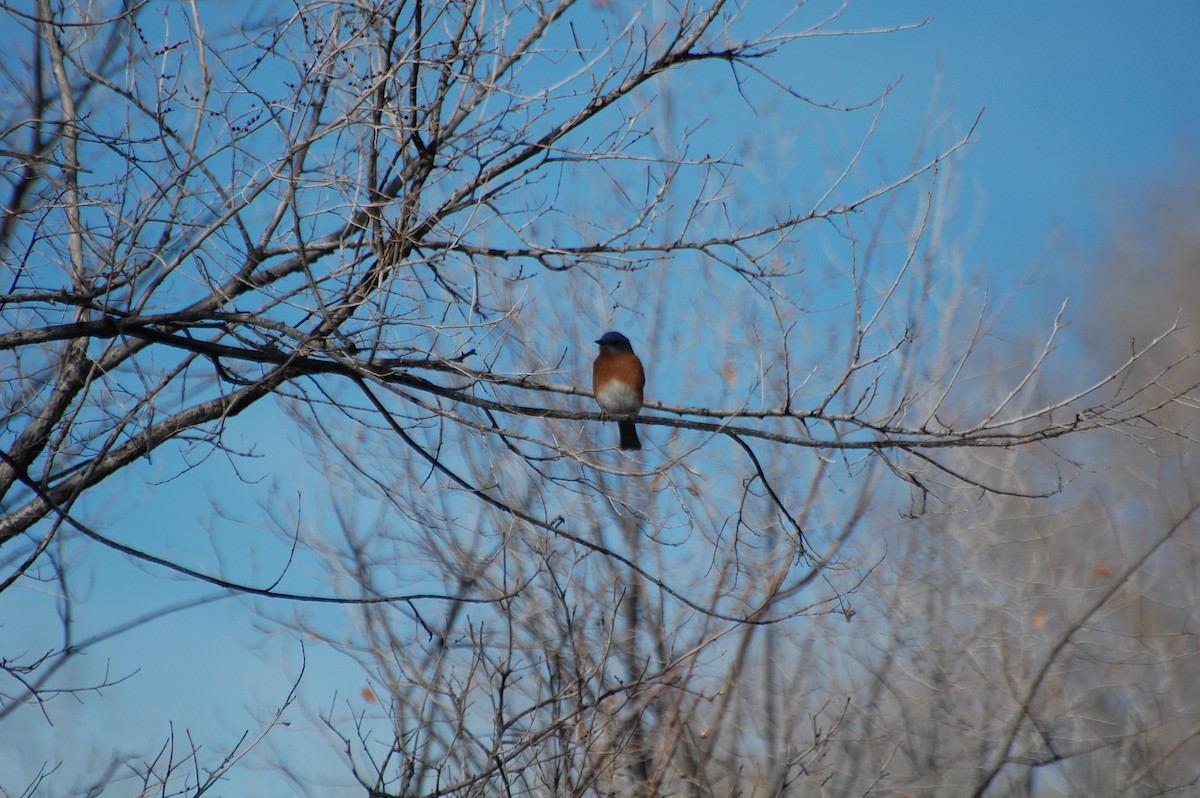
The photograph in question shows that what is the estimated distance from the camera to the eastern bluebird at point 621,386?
555 centimetres

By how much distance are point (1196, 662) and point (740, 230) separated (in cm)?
810

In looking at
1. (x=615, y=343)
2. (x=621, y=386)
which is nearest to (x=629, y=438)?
(x=621, y=386)

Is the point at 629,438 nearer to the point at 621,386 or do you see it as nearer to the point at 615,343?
the point at 621,386

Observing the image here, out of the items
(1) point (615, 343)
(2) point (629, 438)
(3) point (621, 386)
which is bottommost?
(2) point (629, 438)

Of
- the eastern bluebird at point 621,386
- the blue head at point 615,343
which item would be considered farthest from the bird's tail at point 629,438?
the blue head at point 615,343

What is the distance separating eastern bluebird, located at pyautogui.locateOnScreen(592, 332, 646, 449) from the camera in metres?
5.55

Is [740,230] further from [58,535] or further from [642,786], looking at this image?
[642,786]

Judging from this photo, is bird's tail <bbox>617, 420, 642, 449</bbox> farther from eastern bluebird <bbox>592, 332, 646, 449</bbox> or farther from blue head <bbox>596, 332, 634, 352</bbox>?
blue head <bbox>596, 332, 634, 352</bbox>

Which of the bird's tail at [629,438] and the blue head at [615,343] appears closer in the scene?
the bird's tail at [629,438]

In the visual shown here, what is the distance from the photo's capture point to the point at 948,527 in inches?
394

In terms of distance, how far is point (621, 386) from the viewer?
221 inches

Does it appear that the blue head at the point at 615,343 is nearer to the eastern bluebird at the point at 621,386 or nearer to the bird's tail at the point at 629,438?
the eastern bluebird at the point at 621,386

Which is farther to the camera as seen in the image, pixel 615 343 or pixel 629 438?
pixel 615 343

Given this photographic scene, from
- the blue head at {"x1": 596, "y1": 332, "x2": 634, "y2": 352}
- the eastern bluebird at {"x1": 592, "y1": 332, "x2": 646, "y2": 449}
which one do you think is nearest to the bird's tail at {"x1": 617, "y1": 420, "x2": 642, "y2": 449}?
the eastern bluebird at {"x1": 592, "y1": 332, "x2": 646, "y2": 449}
